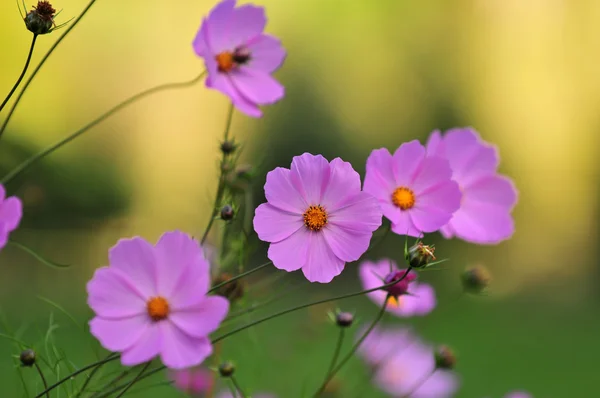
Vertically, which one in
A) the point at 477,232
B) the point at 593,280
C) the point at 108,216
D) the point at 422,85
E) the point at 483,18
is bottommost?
the point at 477,232

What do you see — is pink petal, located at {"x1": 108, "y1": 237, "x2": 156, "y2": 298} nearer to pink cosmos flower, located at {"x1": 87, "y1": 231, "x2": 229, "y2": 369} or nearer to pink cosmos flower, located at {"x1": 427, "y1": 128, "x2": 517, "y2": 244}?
pink cosmos flower, located at {"x1": 87, "y1": 231, "x2": 229, "y2": 369}

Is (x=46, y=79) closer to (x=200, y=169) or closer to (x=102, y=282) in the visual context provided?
(x=200, y=169)

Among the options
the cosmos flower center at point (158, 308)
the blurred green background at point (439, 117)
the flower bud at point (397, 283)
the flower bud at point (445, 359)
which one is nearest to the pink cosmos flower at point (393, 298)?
the flower bud at point (445, 359)

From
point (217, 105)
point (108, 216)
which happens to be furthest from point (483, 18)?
point (108, 216)

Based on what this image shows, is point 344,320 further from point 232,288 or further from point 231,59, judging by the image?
point 231,59

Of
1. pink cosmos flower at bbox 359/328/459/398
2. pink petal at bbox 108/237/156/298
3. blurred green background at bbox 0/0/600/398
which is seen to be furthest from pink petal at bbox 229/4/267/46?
blurred green background at bbox 0/0/600/398

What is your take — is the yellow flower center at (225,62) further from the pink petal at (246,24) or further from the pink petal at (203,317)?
the pink petal at (203,317)
